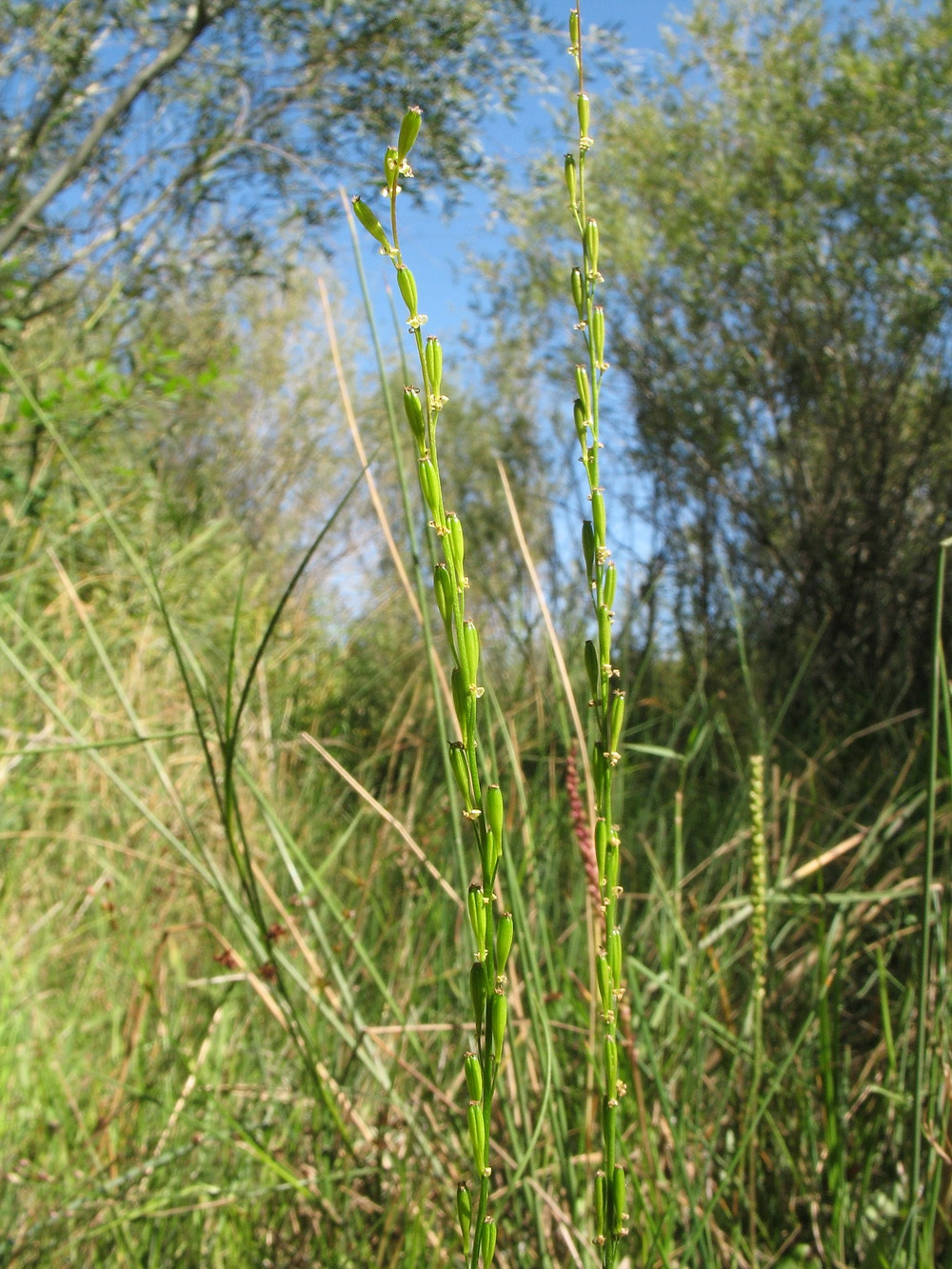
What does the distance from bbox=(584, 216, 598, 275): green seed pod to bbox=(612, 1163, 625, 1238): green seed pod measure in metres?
0.37

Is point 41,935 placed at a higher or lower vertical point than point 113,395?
lower

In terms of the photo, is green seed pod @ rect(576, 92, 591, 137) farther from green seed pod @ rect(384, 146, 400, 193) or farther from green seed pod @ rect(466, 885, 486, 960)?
green seed pod @ rect(466, 885, 486, 960)

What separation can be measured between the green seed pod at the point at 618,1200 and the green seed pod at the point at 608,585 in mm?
226

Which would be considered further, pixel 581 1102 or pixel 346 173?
pixel 346 173

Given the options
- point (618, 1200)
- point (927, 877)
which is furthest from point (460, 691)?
point (927, 877)

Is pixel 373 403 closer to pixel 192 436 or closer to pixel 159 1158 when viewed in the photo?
pixel 192 436

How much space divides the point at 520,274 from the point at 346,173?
48.6 inches

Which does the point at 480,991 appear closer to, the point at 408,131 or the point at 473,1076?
the point at 473,1076

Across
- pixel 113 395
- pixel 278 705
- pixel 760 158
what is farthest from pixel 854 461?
pixel 113 395

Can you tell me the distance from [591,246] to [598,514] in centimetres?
12

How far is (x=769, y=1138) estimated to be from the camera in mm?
1103

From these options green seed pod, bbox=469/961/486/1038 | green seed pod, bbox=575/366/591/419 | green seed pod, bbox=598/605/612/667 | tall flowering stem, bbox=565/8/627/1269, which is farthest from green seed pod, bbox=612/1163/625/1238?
green seed pod, bbox=575/366/591/419

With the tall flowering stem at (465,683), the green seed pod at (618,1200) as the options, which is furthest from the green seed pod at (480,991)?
the green seed pod at (618,1200)

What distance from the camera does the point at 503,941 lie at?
1.18 ft
